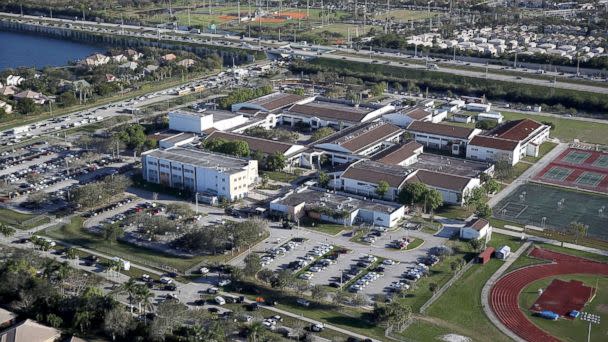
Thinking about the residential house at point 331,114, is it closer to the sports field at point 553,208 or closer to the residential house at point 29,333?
the sports field at point 553,208

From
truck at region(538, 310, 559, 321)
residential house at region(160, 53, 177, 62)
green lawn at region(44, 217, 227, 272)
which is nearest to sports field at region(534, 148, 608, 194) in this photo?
truck at region(538, 310, 559, 321)

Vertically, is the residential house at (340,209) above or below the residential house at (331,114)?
below

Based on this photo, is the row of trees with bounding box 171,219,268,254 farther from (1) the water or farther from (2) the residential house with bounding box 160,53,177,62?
(1) the water

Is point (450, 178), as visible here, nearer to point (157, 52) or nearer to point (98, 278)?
point (98, 278)

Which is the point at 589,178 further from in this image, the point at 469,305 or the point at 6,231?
the point at 6,231

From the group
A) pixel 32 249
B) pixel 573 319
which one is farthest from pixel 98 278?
pixel 573 319

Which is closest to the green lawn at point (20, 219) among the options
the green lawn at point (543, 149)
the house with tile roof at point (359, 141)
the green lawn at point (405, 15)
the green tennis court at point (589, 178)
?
the house with tile roof at point (359, 141)
